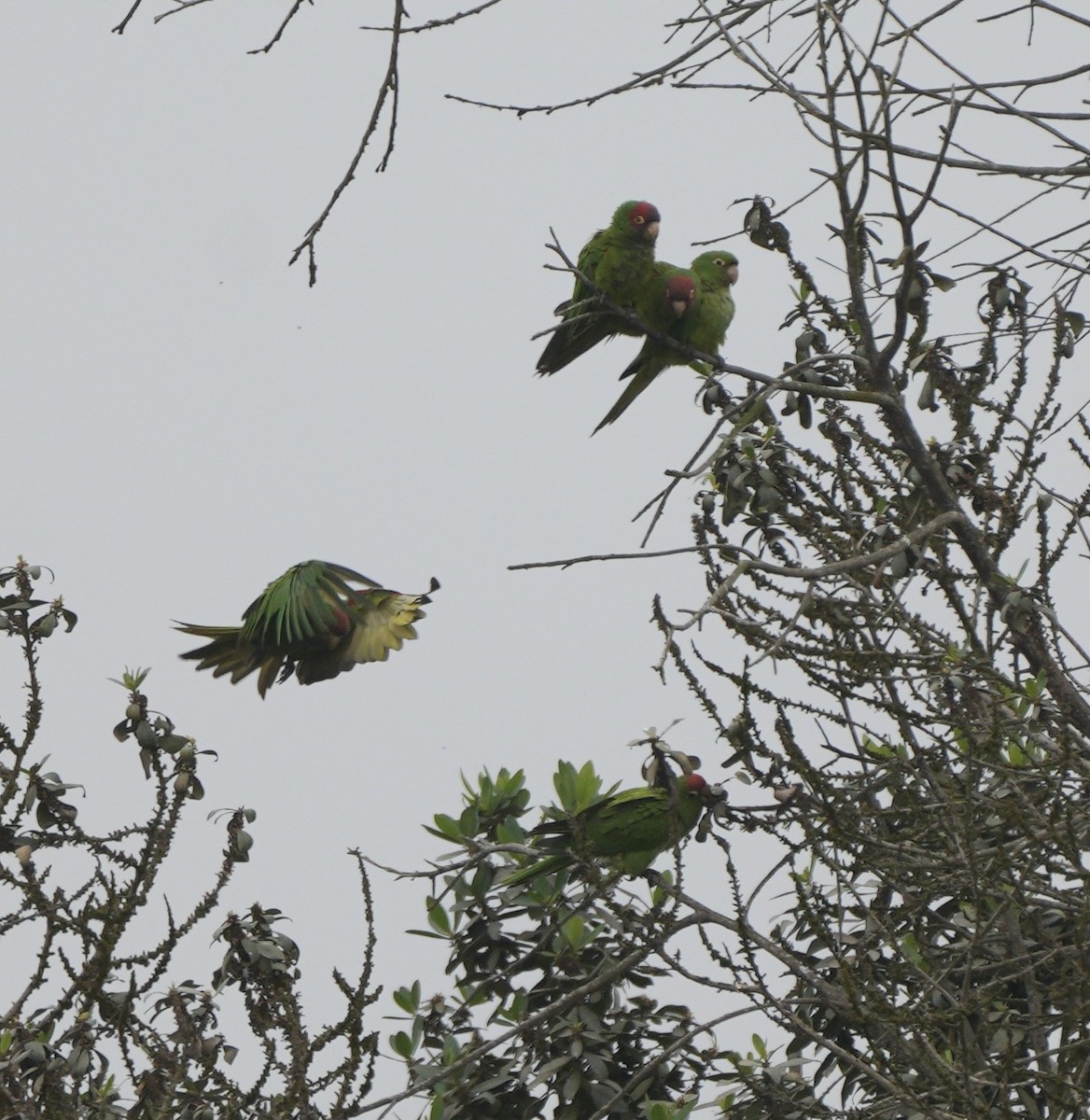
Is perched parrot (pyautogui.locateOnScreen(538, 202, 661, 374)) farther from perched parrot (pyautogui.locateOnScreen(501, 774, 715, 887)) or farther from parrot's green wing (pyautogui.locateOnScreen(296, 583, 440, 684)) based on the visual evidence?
perched parrot (pyautogui.locateOnScreen(501, 774, 715, 887))

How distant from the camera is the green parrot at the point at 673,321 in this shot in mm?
5238

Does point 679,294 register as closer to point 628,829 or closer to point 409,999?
point 628,829

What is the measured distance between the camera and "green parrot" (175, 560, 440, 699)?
4945 mm

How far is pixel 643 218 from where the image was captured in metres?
5.30

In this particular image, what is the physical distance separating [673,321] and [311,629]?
1.80 meters

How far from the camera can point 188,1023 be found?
2.81 meters

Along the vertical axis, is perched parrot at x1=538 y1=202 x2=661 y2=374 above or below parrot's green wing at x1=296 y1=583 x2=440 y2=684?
above

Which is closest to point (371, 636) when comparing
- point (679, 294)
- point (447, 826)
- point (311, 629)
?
point (311, 629)

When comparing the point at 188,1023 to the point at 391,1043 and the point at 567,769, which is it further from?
the point at 567,769

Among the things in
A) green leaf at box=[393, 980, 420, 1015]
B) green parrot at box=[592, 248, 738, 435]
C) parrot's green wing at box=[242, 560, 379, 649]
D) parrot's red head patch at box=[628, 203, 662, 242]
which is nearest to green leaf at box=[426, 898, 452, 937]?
green leaf at box=[393, 980, 420, 1015]

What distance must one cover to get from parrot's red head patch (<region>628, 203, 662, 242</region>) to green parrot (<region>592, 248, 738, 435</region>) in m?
0.15

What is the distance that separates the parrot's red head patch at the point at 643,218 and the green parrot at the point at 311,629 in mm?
1587

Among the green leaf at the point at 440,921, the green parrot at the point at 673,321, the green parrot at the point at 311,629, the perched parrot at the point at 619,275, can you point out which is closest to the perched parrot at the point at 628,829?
the green leaf at the point at 440,921

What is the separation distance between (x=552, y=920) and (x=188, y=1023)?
1624 millimetres
